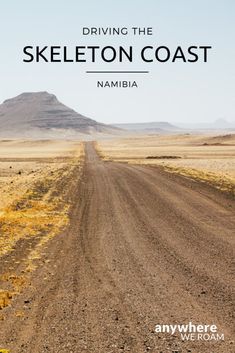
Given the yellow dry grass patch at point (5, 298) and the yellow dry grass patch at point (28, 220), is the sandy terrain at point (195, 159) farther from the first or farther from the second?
the yellow dry grass patch at point (5, 298)

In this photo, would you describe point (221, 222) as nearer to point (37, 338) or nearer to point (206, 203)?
point (206, 203)

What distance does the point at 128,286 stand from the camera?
930cm

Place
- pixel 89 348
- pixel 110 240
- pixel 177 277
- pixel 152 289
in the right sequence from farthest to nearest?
pixel 110 240 → pixel 177 277 → pixel 152 289 → pixel 89 348

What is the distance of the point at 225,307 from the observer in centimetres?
807

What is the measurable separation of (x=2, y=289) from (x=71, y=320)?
86.0 inches

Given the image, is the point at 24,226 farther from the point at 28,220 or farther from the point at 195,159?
the point at 195,159

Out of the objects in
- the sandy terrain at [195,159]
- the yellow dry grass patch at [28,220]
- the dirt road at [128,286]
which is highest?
the sandy terrain at [195,159]

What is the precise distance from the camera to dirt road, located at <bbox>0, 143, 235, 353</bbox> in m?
6.93

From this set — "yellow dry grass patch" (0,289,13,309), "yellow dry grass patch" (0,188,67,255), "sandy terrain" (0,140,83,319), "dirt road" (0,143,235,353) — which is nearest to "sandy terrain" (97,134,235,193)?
"sandy terrain" (0,140,83,319)

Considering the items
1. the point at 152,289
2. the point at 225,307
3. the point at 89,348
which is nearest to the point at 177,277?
the point at 152,289

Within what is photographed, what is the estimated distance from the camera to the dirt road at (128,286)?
6.93 metres

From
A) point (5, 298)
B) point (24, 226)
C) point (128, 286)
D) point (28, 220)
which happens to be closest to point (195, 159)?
point (28, 220)

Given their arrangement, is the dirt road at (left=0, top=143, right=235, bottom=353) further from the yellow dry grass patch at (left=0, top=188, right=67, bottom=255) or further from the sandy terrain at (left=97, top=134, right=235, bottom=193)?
the sandy terrain at (left=97, top=134, right=235, bottom=193)

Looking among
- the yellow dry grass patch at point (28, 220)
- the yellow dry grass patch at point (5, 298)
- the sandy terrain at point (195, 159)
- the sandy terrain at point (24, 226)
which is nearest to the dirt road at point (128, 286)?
the yellow dry grass patch at point (5, 298)
